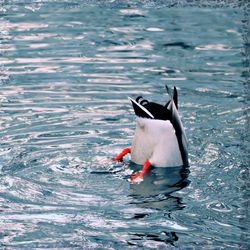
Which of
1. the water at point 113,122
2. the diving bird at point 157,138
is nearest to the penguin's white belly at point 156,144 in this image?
the diving bird at point 157,138

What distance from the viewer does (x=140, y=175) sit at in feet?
25.9

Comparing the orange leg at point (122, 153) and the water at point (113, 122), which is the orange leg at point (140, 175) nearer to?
the water at point (113, 122)

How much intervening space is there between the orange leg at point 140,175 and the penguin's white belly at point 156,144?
80 mm

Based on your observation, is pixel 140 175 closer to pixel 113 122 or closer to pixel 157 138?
pixel 157 138

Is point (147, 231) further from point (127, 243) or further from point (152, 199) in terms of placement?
point (152, 199)

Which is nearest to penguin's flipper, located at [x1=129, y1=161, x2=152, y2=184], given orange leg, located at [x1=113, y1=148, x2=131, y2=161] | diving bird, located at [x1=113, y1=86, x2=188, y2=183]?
diving bird, located at [x1=113, y1=86, x2=188, y2=183]

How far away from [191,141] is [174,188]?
125cm

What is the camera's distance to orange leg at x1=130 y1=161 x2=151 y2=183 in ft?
25.5

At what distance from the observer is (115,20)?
14.3m

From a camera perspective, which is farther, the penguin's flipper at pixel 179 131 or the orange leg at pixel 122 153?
the orange leg at pixel 122 153

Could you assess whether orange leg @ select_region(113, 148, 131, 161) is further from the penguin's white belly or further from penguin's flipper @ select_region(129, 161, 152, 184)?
penguin's flipper @ select_region(129, 161, 152, 184)

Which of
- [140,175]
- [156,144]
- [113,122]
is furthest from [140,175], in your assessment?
[113,122]

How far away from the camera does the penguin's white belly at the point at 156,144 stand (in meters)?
7.94

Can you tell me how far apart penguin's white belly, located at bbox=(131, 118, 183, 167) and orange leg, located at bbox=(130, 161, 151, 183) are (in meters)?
0.08
